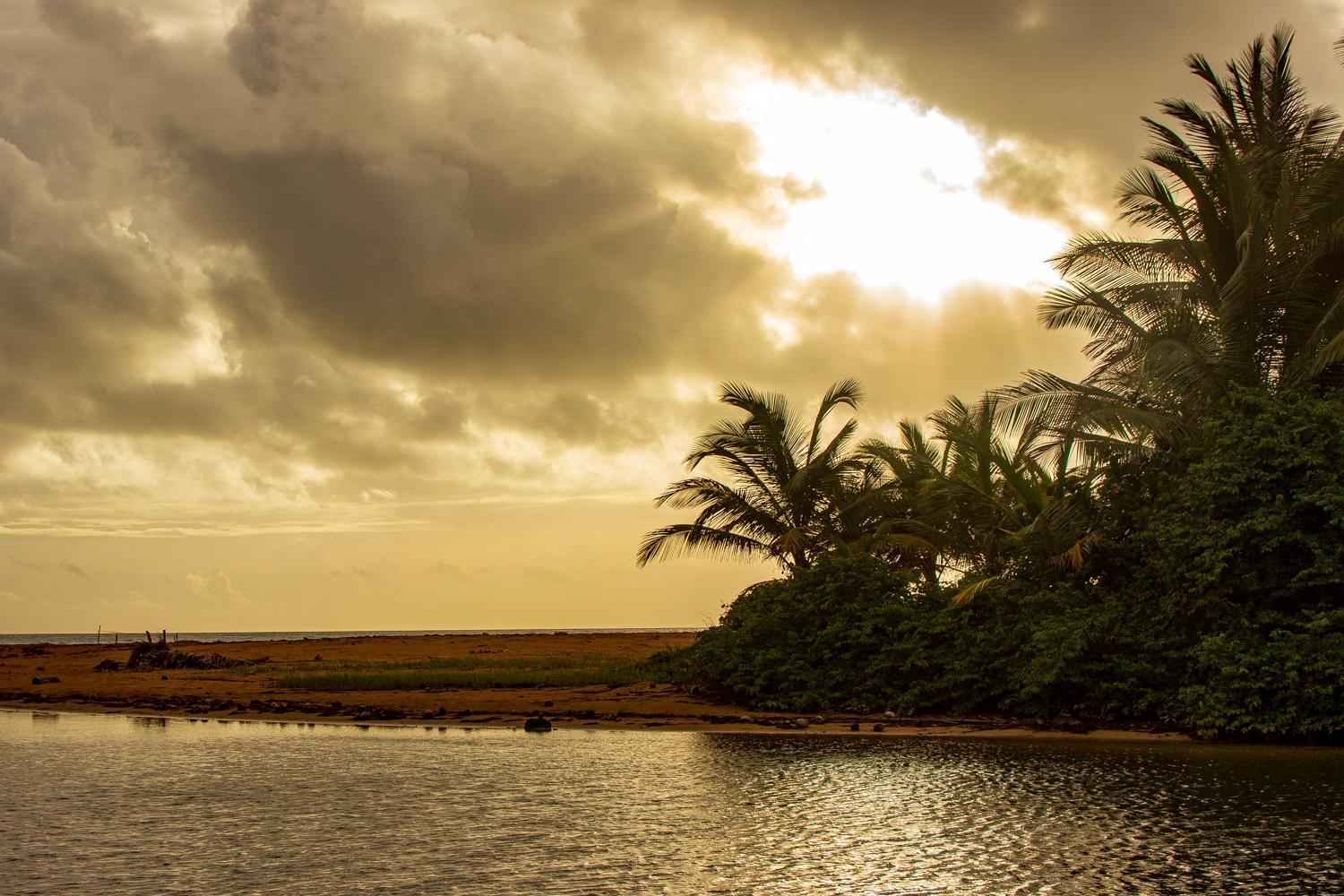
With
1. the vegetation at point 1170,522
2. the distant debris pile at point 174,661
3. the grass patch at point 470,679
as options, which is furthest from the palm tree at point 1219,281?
the distant debris pile at point 174,661

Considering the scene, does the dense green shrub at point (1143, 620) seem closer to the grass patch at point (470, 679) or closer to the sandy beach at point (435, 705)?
the sandy beach at point (435, 705)

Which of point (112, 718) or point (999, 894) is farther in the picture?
point (112, 718)

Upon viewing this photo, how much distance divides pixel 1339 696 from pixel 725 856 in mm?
10488

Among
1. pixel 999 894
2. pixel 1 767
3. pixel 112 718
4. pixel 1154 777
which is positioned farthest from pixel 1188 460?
pixel 112 718

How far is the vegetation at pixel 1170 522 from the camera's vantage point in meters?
15.7

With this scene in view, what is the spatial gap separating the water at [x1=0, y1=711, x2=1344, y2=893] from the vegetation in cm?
201

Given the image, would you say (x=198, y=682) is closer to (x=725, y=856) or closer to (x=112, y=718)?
(x=112, y=718)

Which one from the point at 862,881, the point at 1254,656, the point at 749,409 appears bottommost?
the point at 862,881

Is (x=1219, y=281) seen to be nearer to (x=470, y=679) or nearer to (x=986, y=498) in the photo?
(x=986, y=498)

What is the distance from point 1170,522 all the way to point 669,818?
10513 mm

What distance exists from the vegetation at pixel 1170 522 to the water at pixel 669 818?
2.01 m

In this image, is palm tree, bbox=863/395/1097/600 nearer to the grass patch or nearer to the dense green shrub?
the dense green shrub

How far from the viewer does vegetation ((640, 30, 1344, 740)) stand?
51.5 ft

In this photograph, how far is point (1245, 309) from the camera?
17609 mm
